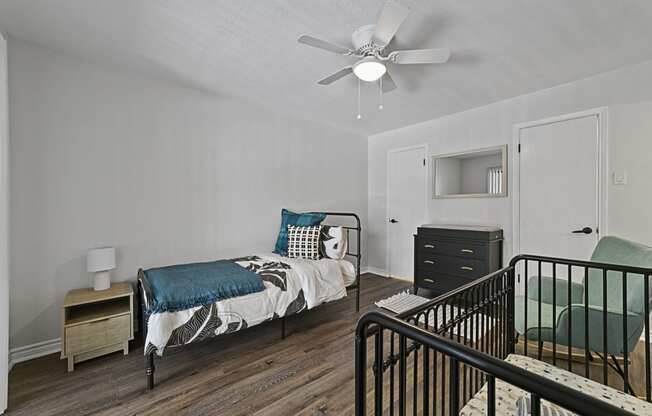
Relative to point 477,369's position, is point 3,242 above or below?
above

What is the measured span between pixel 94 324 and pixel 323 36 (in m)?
2.70

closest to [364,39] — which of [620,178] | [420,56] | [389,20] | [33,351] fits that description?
[389,20]

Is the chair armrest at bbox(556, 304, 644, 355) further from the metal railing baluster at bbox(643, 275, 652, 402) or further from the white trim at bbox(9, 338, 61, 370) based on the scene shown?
the white trim at bbox(9, 338, 61, 370)

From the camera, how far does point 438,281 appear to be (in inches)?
133

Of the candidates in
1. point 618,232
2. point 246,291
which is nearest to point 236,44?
point 246,291

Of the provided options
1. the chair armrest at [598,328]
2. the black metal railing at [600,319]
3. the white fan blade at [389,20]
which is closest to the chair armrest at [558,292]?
the black metal railing at [600,319]

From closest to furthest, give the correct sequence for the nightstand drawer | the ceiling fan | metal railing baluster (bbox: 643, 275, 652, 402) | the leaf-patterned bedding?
metal railing baluster (bbox: 643, 275, 652, 402), the ceiling fan, the leaf-patterned bedding, the nightstand drawer

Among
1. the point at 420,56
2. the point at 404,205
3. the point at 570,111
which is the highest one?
the point at 420,56

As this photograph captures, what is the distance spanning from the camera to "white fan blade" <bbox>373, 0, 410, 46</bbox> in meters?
1.52

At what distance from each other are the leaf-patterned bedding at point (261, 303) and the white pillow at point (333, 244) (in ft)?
0.48

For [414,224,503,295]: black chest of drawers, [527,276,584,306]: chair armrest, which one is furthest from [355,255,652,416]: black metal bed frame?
[414,224,503,295]: black chest of drawers

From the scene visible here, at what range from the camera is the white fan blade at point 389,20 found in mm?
1524

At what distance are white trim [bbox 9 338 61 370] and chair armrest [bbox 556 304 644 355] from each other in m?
3.64

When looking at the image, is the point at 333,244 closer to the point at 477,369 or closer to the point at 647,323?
the point at 647,323
